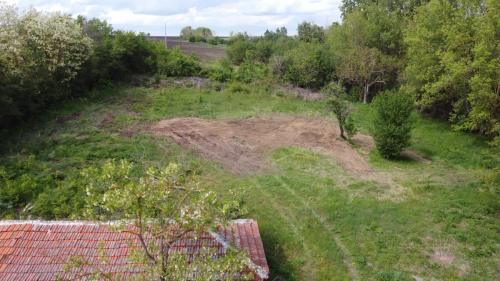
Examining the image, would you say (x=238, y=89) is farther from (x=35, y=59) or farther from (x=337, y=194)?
(x=337, y=194)

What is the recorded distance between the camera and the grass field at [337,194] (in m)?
11.2

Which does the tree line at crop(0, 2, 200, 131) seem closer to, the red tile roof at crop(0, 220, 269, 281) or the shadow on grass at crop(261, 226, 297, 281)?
the red tile roof at crop(0, 220, 269, 281)

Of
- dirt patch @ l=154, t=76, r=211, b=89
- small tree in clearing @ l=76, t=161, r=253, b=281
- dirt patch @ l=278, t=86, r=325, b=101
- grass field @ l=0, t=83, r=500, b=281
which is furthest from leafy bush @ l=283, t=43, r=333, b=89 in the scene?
small tree in clearing @ l=76, t=161, r=253, b=281

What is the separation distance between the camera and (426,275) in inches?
421

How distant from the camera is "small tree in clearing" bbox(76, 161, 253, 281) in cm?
625

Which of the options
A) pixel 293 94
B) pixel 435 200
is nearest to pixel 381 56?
pixel 293 94

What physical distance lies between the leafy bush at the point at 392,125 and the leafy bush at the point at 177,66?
1706 centimetres

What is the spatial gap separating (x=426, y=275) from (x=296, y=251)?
10.7 ft

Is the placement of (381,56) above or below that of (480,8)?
below

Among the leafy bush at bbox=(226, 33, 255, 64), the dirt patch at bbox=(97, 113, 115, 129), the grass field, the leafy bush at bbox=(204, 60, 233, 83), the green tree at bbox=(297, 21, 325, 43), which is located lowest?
the grass field

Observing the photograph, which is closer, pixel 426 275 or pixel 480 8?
pixel 426 275

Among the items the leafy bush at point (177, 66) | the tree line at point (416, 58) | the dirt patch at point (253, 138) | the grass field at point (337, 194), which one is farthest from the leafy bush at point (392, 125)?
the leafy bush at point (177, 66)

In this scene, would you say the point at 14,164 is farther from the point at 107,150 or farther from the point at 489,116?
the point at 489,116

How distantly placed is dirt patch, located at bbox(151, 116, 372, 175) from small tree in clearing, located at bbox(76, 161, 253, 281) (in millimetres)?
9443
